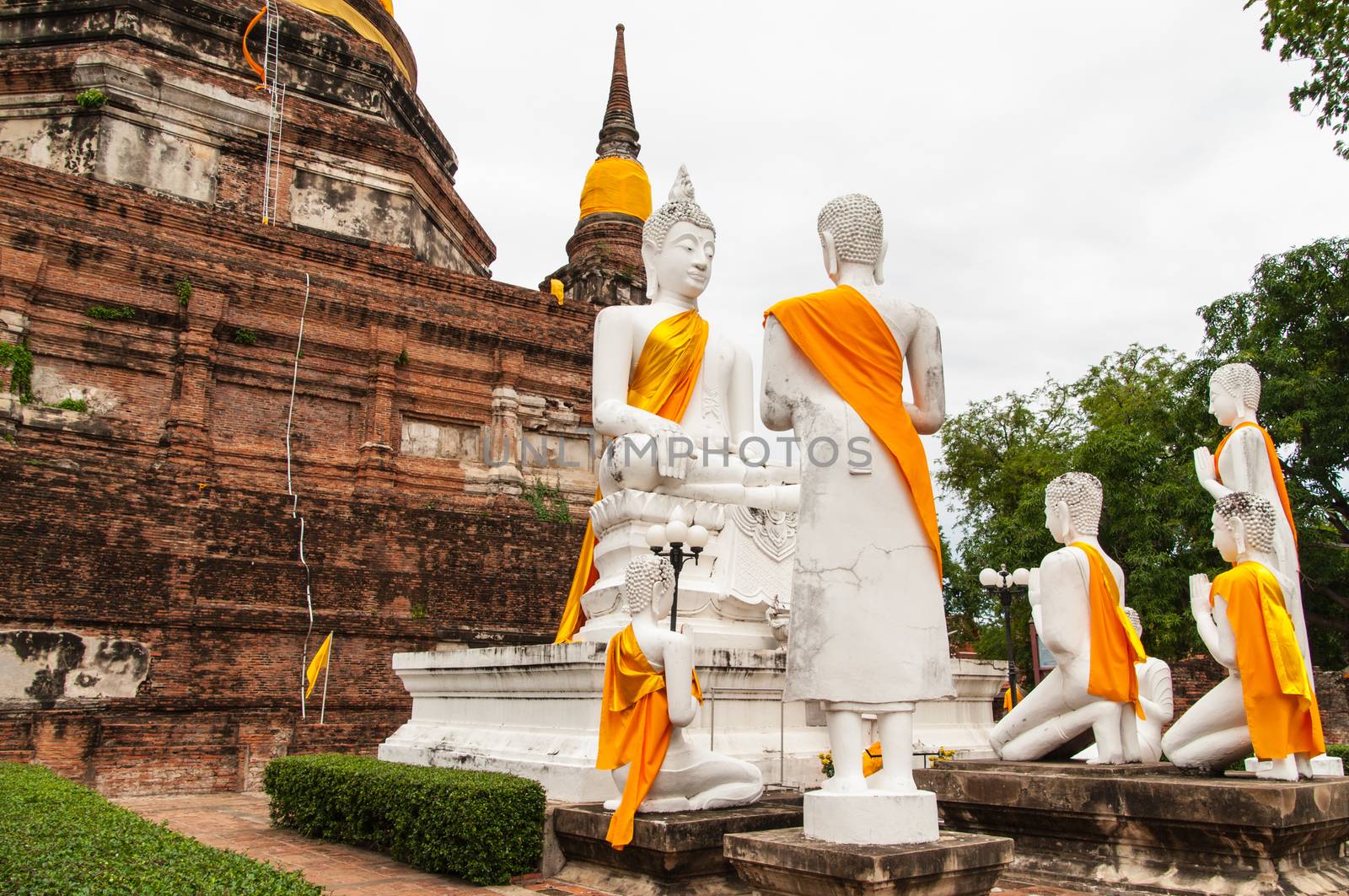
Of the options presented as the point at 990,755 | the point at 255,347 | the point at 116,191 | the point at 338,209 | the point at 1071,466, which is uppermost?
the point at 338,209

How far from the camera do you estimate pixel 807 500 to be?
4004mm

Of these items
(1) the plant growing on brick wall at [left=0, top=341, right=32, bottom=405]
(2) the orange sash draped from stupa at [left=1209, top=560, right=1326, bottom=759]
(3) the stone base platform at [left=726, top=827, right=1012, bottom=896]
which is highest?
(1) the plant growing on brick wall at [left=0, top=341, right=32, bottom=405]

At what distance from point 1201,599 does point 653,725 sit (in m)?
2.88

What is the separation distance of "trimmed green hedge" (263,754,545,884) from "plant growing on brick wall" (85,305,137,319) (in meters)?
10.2

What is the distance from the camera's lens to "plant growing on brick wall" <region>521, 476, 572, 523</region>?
17.5 metres

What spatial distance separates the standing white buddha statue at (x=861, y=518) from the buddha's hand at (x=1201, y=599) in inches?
86.4

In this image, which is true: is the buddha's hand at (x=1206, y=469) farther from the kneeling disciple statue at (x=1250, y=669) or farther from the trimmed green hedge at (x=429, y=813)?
the trimmed green hedge at (x=429, y=813)

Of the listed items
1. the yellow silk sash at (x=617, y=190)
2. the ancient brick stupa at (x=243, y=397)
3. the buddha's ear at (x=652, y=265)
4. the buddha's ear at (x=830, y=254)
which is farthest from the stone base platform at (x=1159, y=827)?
the yellow silk sash at (x=617, y=190)

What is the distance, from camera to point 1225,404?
21.3ft

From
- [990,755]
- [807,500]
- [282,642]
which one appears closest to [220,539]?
[282,642]

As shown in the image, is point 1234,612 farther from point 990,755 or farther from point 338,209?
point 338,209

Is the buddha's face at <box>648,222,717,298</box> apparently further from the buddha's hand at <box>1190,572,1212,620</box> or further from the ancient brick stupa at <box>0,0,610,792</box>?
the ancient brick stupa at <box>0,0,610,792</box>

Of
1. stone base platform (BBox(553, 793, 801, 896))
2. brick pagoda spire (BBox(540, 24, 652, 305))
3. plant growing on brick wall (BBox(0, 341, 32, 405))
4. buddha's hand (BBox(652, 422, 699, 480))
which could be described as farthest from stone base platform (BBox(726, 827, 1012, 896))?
brick pagoda spire (BBox(540, 24, 652, 305))

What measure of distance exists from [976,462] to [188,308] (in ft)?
69.0
